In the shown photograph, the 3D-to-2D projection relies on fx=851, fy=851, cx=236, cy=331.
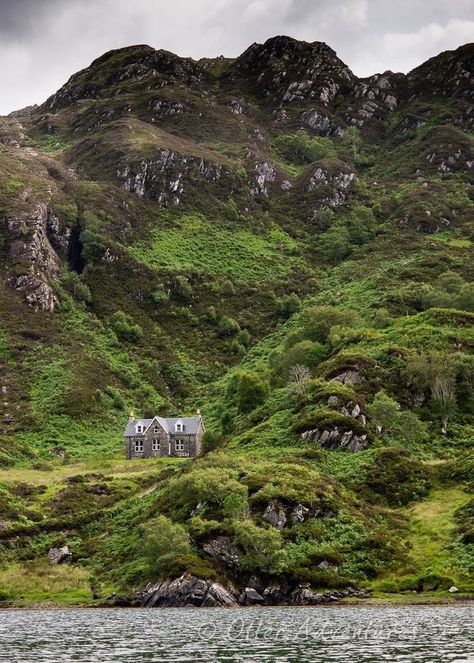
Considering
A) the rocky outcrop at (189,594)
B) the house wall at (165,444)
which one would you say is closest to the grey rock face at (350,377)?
the house wall at (165,444)

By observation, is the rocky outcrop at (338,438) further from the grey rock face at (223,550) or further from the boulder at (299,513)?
the grey rock face at (223,550)

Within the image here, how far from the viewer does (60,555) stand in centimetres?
10494

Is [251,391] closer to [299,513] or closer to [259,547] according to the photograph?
[299,513]

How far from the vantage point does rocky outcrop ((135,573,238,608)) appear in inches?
3334

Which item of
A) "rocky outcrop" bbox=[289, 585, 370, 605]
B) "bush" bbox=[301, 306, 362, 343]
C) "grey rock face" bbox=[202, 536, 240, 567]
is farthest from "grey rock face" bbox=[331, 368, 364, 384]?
"rocky outcrop" bbox=[289, 585, 370, 605]

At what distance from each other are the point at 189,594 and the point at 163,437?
266 ft

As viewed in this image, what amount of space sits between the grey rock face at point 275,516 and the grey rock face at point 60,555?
26066 millimetres

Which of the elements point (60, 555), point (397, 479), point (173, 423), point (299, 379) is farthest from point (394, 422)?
point (173, 423)

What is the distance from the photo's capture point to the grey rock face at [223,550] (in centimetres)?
9000

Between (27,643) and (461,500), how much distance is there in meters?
66.4

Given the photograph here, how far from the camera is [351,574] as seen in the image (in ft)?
295

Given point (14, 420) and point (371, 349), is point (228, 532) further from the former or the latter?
point (14, 420)

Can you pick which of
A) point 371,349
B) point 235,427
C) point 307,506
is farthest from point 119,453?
point 307,506

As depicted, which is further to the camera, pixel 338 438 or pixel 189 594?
pixel 338 438
